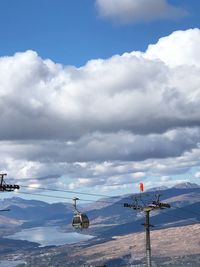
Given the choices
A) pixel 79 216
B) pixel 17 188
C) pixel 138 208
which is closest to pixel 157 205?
pixel 138 208

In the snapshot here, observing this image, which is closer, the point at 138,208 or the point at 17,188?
the point at 17,188

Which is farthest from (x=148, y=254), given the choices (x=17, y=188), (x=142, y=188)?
(x=17, y=188)

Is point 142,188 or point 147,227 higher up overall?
point 142,188

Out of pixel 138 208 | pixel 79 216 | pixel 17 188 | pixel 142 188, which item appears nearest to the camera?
pixel 17 188

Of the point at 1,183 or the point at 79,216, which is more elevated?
the point at 1,183

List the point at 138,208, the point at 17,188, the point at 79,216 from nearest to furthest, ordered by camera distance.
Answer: the point at 17,188 → the point at 138,208 → the point at 79,216

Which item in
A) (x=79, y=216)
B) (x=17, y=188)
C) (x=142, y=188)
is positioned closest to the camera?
(x=17, y=188)

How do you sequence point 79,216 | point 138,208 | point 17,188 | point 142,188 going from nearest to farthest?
point 17,188, point 142,188, point 138,208, point 79,216

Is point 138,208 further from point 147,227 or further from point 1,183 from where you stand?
point 1,183

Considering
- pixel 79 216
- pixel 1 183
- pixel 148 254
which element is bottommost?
pixel 148 254
